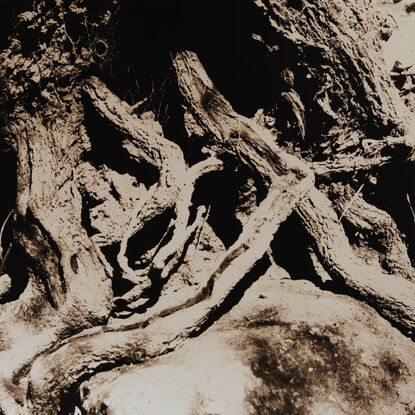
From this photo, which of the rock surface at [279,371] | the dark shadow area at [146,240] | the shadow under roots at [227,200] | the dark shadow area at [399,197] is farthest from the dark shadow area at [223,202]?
the dark shadow area at [399,197]

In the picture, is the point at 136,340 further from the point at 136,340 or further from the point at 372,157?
the point at 372,157

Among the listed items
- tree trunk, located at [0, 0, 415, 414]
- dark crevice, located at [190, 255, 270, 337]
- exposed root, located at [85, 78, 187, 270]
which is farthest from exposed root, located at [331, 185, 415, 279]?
exposed root, located at [85, 78, 187, 270]

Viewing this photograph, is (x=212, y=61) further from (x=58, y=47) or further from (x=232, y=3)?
(x=58, y=47)

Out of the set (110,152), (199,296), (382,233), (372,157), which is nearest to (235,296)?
(199,296)

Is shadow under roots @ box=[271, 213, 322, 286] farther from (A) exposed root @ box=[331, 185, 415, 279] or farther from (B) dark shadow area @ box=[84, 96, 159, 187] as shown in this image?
(B) dark shadow area @ box=[84, 96, 159, 187]

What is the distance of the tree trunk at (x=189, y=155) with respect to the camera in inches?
71.2

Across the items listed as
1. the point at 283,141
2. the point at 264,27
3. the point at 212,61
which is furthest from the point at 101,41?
the point at 283,141

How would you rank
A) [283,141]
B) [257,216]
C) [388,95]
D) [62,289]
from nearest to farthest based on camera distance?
[62,289] → [257,216] → [388,95] → [283,141]

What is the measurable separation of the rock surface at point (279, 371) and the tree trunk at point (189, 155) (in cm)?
14

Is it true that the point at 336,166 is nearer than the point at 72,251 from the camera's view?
No

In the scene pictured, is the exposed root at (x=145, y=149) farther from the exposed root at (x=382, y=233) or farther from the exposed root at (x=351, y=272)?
the exposed root at (x=382, y=233)

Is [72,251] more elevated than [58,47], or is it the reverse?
[58,47]

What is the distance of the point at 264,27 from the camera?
2193 mm

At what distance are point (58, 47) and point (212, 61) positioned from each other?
1095 millimetres
